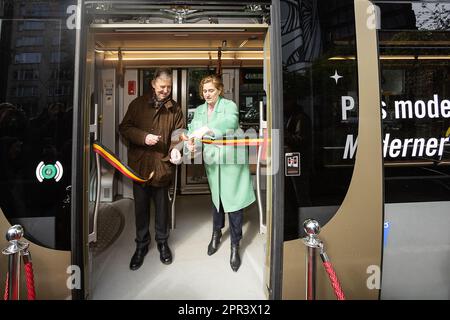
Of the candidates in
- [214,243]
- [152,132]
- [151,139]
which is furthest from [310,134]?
[214,243]

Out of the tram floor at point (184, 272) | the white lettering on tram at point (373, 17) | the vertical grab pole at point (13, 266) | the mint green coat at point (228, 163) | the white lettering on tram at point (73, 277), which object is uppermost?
the white lettering on tram at point (373, 17)

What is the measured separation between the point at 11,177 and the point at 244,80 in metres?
3.56

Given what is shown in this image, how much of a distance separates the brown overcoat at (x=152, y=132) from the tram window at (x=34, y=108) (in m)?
0.81

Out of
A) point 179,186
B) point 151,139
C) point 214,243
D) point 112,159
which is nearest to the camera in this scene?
point 112,159

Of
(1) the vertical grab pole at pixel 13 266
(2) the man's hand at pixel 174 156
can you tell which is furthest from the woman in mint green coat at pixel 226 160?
(1) the vertical grab pole at pixel 13 266

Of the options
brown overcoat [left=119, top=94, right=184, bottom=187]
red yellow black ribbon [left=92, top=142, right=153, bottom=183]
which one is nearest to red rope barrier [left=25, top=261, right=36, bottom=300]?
red yellow black ribbon [left=92, top=142, right=153, bottom=183]

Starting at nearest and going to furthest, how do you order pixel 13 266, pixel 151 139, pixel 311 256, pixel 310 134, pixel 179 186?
1. pixel 13 266
2. pixel 311 256
3. pixel 310 134
4. pixel 151 139
5. pixel 179 186

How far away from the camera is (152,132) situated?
8.46ft

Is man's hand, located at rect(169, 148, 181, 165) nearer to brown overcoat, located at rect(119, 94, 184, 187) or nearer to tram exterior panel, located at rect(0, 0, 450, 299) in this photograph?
brown overcoat, located at rect(119, 94, 184, 187)

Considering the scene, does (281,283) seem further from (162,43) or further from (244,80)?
(244,80)

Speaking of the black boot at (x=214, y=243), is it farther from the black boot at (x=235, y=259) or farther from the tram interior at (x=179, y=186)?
the black boot at (x=235, y=259)

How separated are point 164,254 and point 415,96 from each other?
2228 mm

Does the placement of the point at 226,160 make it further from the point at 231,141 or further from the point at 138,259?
the point at 138,259

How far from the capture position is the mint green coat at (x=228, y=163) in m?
2.49
